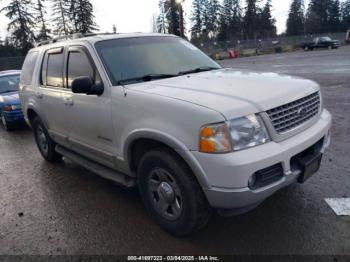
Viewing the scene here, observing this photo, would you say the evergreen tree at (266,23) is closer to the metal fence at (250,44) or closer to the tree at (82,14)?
the metal fence at (250,44)

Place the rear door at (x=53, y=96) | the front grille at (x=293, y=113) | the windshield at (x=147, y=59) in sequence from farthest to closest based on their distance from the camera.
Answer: the rear door at (x=53, y=96), the windshield at (x=147, y=59), the front grille at (x=293, y=113)

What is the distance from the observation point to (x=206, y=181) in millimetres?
2779

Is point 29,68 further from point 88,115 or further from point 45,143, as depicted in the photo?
point 88,115

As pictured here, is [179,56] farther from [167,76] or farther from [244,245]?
[244,245]

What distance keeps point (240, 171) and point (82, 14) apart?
2463 inches

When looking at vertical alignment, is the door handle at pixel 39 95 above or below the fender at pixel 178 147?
above

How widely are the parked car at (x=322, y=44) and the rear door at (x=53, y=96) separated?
45201mm

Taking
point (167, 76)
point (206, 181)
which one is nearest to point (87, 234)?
point (206, 181)

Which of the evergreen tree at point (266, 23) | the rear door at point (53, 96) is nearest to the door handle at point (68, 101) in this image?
the rear door at point (53, 96)

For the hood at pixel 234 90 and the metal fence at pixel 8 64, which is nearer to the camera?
the hood at pixel 234 90

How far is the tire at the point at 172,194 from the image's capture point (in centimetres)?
299

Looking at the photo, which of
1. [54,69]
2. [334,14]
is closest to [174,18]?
[54,69]

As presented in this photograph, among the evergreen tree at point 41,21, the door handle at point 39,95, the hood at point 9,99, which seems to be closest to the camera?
the door handle at point 39,95

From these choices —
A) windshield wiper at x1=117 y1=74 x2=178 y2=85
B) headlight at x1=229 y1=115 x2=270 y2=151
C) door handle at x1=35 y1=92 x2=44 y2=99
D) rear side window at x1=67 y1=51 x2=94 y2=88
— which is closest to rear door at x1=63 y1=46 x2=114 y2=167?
rear side window at x1=67 y1=51 x2=94 y2=88
